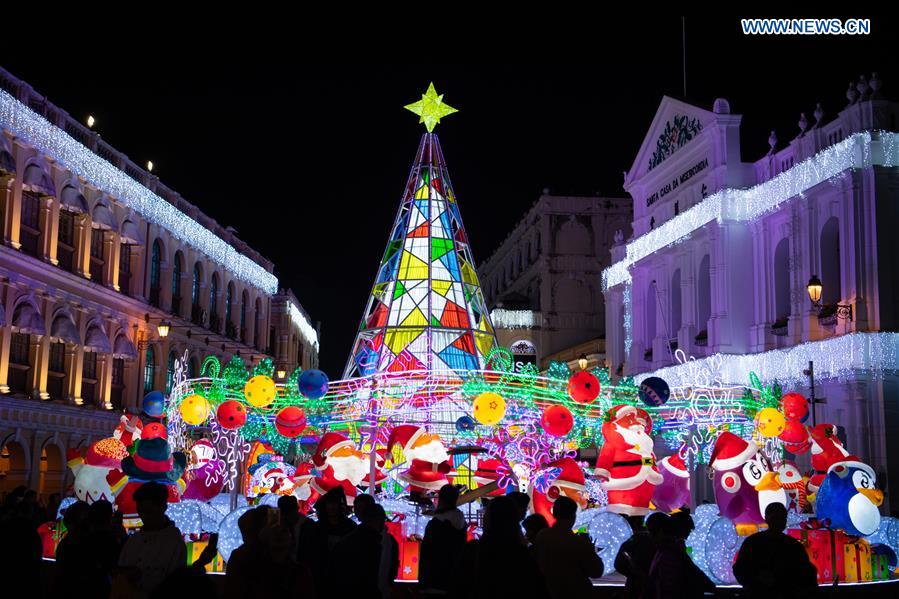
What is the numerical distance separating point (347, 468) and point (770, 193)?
1887cm

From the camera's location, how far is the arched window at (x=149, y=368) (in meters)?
39.2

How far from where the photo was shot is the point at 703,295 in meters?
36.2

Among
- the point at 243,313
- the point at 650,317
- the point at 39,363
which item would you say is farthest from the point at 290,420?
the point at 243,313

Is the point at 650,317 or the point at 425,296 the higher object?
the point at 650,317

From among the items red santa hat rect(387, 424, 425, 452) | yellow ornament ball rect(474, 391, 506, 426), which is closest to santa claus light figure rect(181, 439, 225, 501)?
red santa hat rect(387, 424, 425, 452)

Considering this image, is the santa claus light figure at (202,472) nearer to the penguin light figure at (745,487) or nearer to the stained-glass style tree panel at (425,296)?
the stained-glass style tree panel at (425,296)

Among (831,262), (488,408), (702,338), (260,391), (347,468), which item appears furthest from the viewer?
(702,338)

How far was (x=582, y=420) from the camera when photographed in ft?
67.9

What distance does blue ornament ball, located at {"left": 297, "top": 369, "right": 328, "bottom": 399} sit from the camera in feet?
59.6

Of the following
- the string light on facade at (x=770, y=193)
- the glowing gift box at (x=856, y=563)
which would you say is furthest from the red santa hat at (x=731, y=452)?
→ the string light on facade at (x=770, y=193)

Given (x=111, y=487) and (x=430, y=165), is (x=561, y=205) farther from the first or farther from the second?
(x=111, y=487)

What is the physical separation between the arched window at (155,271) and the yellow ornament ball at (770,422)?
26627 millimetres

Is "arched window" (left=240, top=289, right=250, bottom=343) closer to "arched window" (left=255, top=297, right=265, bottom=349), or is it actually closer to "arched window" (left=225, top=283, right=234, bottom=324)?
"arched window" (left=225, top=283, right=234, bottom=324)

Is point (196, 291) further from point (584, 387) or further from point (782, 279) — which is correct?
point (584, 387)
